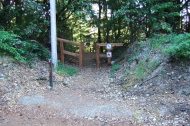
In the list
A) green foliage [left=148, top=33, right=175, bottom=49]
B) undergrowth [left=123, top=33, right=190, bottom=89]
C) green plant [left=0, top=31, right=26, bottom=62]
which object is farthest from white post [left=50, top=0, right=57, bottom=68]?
Answer: green foliage [left=148, top=33, right=175, bottom=49]

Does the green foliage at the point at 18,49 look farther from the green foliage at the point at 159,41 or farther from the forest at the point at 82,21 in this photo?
the green foliage at the point at 159,41

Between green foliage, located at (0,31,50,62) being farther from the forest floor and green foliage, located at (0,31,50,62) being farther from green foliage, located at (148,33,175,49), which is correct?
green foliage, located at (148,33,175,49)

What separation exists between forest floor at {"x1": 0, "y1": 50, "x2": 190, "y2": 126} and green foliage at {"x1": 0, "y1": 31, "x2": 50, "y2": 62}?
46cm

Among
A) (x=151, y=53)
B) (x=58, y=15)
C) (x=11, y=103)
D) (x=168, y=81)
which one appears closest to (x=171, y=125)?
(x=168, y=81)

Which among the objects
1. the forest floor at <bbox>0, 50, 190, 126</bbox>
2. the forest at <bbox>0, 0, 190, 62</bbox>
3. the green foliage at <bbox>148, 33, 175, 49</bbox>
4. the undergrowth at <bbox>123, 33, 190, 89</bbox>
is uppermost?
the forest at <bbox>0, 0, 190, 62</bbox>

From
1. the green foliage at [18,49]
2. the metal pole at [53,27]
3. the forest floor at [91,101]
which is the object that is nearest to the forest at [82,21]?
the green foliage at [18,49]

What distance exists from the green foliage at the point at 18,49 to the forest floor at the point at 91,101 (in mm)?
461

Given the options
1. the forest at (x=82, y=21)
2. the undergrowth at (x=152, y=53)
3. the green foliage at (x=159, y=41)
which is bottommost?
the undergrowth at (x=152, y=53)

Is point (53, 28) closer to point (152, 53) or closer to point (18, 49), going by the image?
point (18, 49)

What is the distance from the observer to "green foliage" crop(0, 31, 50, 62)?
7.01 meters

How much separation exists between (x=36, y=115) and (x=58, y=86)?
2502 mm

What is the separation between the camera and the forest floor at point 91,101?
3.95 meters

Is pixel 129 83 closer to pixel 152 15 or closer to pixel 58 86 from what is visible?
pixel 58 86

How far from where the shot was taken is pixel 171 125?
366 centimetres
